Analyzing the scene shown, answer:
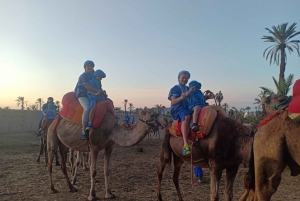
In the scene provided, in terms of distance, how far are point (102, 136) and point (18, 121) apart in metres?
30.3

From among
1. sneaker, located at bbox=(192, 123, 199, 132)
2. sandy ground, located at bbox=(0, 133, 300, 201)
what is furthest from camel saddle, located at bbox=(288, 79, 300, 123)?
sandy ground, located at bbox=(0, 133, 300, 201)

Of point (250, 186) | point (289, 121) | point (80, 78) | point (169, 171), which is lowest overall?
point (169, 171)

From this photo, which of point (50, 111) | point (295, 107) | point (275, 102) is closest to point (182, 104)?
point (275, 102)

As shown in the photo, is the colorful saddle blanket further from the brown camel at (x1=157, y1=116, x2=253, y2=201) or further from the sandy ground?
the brown camel at (x1=157, y1=116, x2=253, y2=201)

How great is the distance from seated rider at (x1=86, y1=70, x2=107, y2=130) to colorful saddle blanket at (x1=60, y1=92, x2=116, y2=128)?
0.33 feet

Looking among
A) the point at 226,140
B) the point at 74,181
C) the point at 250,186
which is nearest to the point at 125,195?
the point at 74,181

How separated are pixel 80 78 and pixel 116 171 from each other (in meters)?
3.90

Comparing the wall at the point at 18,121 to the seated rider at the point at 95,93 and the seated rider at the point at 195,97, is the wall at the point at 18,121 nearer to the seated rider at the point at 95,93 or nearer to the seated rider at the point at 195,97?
the seated rider at the point at 95,93

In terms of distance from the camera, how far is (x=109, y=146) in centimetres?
664

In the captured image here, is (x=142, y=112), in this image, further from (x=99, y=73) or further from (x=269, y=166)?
(x=269, y=166)

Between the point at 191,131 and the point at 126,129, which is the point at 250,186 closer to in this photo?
the point at 191,131

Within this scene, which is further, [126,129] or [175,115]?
[126,129]

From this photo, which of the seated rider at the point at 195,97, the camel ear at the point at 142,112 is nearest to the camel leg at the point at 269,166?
the seated rider at the point at 195,97

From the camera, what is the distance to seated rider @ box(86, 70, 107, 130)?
21.1ft
